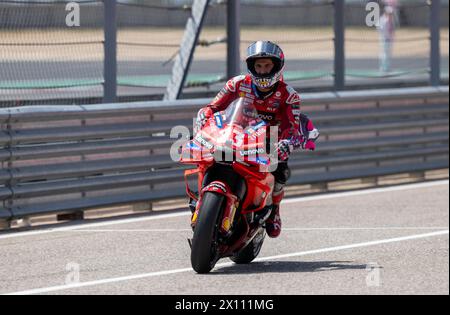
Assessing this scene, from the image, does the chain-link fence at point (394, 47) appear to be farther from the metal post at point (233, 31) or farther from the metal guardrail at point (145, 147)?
the metal post at point (233, 31)

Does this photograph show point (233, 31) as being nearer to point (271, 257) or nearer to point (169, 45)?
point (169, 45)

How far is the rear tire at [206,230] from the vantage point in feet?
28.8

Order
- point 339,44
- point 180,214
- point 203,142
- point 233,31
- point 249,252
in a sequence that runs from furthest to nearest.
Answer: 1. point 339,44
2. point 233,31
3. point 180,214
4. point 249,252
5. point 203,142

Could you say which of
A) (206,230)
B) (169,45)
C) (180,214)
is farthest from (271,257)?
(169,45)

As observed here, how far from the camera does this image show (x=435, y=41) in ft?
57.6

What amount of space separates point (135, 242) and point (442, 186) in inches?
233

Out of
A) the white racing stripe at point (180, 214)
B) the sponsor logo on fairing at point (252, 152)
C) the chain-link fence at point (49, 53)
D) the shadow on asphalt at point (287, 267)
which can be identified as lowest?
the shadow on asphalt at point (287, 267)

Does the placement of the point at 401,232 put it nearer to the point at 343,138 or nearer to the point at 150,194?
the point at 150,194

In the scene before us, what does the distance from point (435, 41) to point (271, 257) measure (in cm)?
812

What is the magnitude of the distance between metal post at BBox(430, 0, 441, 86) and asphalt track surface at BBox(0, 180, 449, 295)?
14.0 ft

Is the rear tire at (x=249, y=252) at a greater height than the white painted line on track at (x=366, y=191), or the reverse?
the white painted line on track at (x=366, y=191)

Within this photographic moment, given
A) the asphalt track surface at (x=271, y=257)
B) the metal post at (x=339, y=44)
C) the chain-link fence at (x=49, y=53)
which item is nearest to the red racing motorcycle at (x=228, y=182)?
the asphalt track surface at (x=271, y=257)

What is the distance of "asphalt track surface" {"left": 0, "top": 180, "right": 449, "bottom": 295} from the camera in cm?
862

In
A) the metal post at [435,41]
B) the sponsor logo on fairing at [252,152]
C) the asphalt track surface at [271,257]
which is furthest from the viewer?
the metal post at [435,41]
